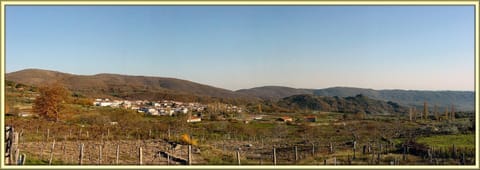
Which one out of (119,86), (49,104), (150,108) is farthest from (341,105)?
(49,104)

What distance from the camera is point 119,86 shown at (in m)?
141

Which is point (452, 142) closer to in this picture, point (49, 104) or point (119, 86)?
point (49, 104)

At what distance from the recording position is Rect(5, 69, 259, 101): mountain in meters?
116

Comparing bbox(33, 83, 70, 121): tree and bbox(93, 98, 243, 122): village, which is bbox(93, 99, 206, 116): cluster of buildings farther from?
bbox(33, 83, 70, 121): tree

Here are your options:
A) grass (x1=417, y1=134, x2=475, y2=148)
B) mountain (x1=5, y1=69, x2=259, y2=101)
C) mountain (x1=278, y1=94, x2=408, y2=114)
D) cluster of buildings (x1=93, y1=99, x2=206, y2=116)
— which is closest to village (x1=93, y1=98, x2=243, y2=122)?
cluster of buildings (x1=93, y1=99, x2=206, y2=116)

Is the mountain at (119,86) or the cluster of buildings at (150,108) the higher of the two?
the mountain at (119,86)

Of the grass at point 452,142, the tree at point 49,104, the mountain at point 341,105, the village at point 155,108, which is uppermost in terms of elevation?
the tree at point 49,104

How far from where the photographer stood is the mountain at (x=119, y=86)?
4555 inches

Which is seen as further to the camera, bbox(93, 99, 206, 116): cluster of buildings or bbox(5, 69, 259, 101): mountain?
bbox(5, 69, 259, 101): mountain

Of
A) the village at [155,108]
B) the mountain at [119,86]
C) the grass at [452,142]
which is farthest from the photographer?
the mountain at [119,86]

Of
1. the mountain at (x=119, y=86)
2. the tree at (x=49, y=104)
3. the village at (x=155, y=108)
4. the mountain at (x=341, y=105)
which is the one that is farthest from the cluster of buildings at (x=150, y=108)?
the mountain at (x=341, y=105)

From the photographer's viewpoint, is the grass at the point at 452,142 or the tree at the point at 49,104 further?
the tree at the point at 49,104

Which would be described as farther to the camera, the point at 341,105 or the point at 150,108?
the point at 341,105

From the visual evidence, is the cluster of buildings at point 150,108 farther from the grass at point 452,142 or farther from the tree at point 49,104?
the grass at point 452,142
